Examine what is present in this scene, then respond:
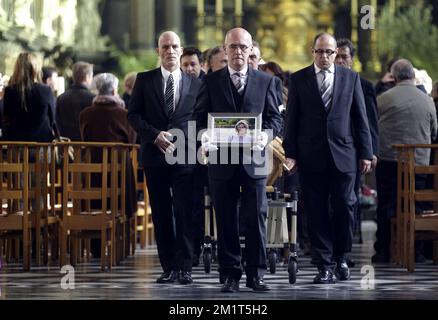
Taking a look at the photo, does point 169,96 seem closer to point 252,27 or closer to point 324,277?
point 324,277

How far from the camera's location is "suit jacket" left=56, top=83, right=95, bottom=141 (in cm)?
1712

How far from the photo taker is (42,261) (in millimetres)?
15312

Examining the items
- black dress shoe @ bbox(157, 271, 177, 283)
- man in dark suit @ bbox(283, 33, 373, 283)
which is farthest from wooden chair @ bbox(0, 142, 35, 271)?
man in dark suit @ bbox(283, 33, 373, 283)

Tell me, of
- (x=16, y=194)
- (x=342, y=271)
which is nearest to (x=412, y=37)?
(x=16, y=194)

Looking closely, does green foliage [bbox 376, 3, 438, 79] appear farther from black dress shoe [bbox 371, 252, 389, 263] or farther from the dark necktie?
the dark necktie

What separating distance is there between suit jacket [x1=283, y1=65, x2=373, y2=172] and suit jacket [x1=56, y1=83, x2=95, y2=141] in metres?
4.60

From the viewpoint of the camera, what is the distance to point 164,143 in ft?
41.7

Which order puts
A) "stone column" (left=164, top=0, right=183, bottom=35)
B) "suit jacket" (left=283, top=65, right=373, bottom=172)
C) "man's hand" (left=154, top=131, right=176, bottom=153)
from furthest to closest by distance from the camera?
"stone column" (left=164, top=0, right=183, bottom=35) → "suit jacket" (left=283, top=65, right=373, bottom=172) → "man's hand" (left=154, top=131, right=176, bottom=153)

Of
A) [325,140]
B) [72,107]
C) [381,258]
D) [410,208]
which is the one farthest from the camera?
[72,107]

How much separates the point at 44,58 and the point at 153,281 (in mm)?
12748

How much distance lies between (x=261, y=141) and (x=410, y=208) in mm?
2920
